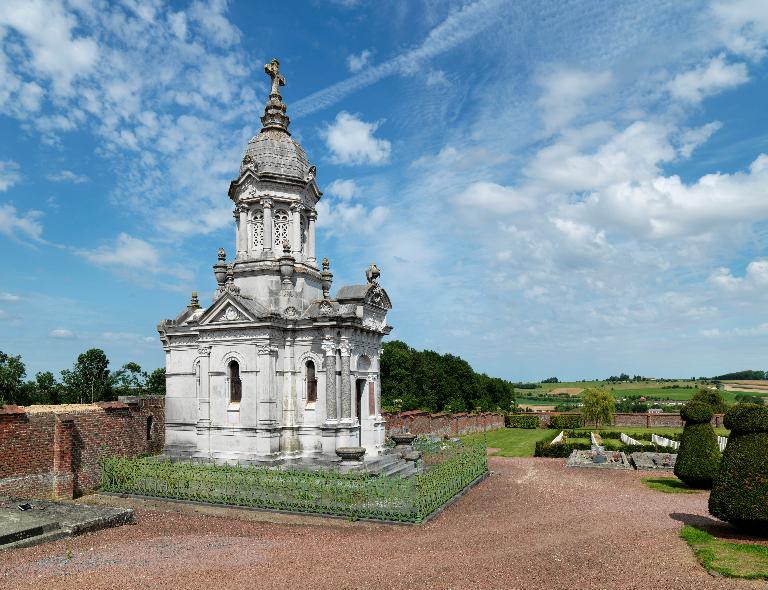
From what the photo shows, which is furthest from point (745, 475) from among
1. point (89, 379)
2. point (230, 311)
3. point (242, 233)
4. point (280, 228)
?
point (89, 379)

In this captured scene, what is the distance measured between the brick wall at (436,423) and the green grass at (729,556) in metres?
23.7

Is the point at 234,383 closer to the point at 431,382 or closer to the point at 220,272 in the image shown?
the point at 220,272

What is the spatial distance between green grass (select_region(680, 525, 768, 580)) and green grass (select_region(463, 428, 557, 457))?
1687 centimetres

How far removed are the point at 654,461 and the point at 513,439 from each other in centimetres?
1619

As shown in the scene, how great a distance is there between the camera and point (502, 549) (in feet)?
40.8

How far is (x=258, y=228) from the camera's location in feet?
75.8

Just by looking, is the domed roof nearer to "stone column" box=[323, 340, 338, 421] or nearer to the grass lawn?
"stone column" box=[323, 340, 338, 421]

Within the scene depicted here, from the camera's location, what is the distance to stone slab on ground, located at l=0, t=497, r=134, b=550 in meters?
12.8

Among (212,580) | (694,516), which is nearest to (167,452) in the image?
(212,580)

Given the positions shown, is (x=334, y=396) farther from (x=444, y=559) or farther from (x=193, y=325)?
(x=444, y=559)

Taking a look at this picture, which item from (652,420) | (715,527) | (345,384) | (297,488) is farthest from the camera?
(652,420)

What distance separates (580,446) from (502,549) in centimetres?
2230

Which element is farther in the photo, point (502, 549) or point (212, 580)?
point (502, 549)

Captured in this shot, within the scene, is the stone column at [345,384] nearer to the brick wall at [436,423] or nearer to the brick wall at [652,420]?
the brick wall at [436,423]
